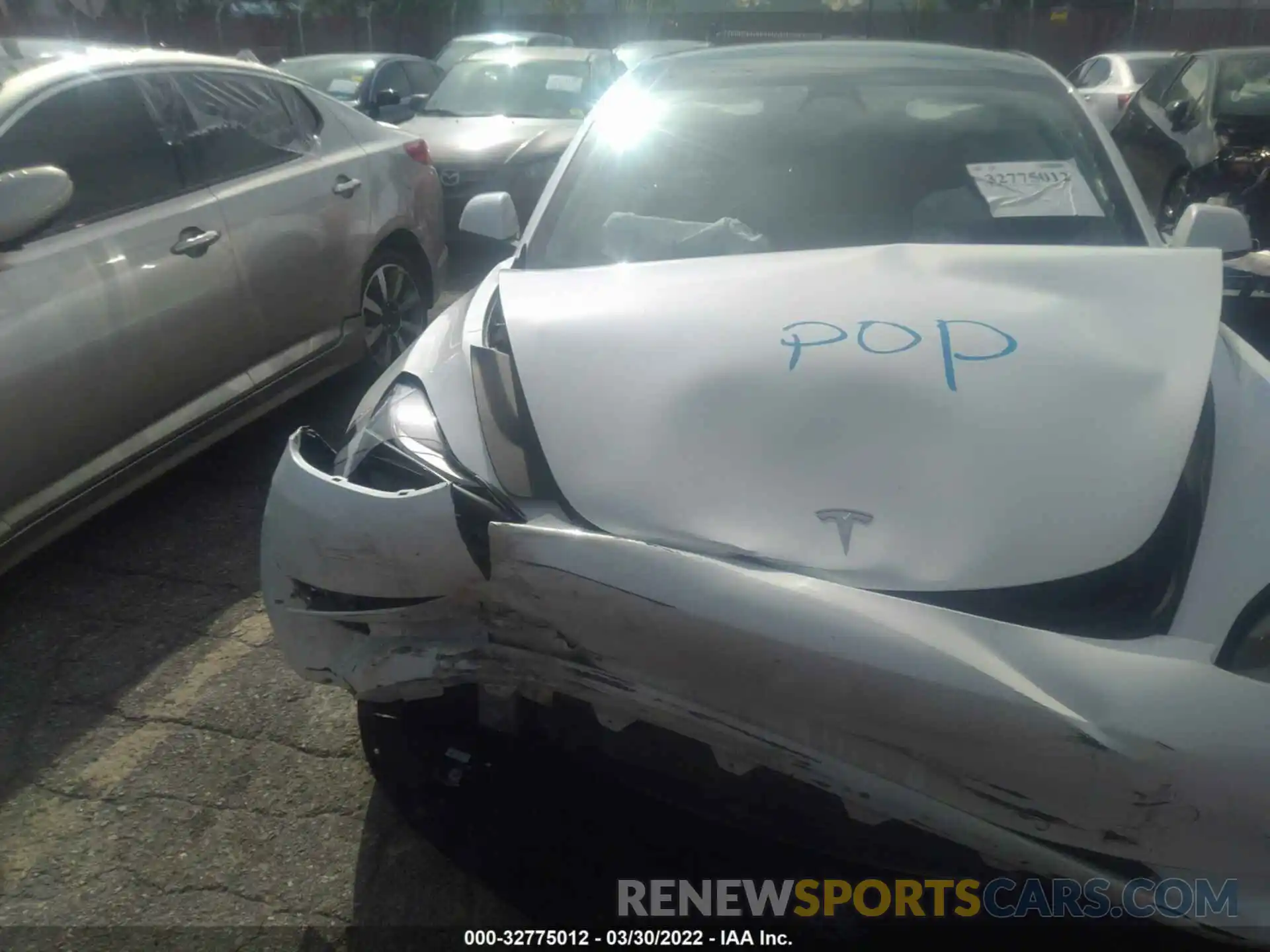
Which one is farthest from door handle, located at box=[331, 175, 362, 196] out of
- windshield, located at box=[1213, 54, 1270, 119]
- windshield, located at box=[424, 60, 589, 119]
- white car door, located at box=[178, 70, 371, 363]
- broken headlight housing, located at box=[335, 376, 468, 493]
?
windshield, located at box=[1213, 54, 1270, 119]

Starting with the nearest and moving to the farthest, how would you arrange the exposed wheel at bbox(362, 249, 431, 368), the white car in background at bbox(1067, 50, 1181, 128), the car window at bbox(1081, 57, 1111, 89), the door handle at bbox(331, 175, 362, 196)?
the door handle at bbox(331, 175, 362, 196) < the exposed wheel at bbox(362, 249, 431, 368) < the white car in background at bbox(1067, 50, 1181, 128) < the car window at bbox(1081, 57, 1111, 89)

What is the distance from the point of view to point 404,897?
2033mm

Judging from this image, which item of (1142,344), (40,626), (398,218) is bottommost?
(40,626)

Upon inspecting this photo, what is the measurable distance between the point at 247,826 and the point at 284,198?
255 centimetres

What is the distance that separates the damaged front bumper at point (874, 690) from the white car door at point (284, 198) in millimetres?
2407

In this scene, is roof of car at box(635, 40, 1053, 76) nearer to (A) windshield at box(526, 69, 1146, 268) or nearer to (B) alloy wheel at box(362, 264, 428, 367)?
(A) windshield at box(526, 69, 1146, 268)

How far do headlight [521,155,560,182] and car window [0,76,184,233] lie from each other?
4.03 metres

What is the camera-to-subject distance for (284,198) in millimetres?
3947

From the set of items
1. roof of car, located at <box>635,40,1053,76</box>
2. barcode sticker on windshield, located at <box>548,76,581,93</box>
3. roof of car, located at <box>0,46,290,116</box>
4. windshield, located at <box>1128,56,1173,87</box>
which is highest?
roof of car, located at <box>0,46,290,116</box>

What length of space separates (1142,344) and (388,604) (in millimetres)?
1429

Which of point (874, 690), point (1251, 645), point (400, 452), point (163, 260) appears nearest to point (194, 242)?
point (163, 260)

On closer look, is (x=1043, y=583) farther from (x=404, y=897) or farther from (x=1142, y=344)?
(x=404, y=897)

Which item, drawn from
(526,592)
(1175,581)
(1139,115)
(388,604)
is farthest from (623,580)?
(1139,115)

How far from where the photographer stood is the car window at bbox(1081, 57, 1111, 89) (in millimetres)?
11330
